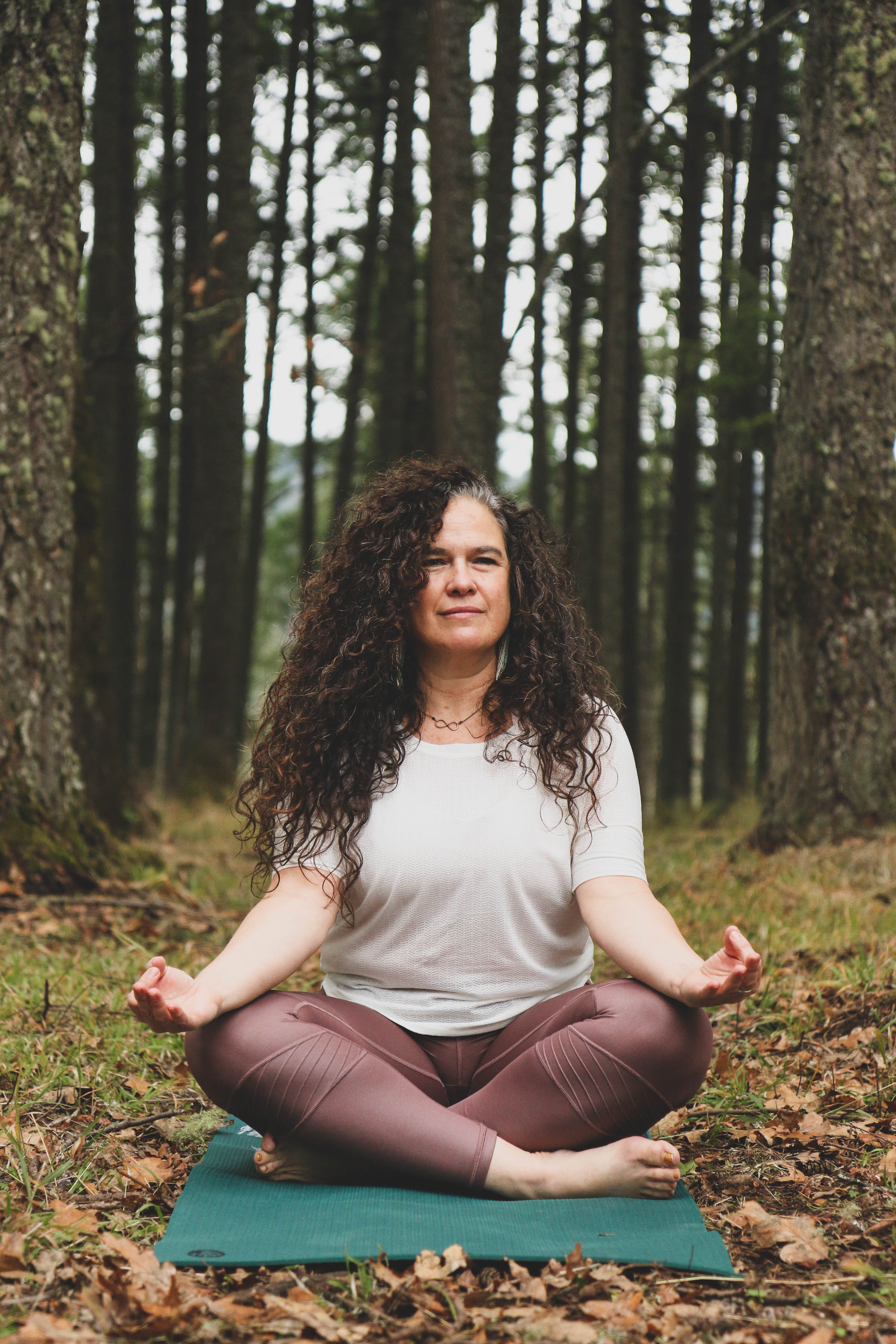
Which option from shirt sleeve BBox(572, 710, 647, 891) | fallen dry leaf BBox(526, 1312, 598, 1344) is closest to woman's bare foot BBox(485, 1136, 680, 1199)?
fallen dry leaf BBox(526, 1312, 598, 1344)

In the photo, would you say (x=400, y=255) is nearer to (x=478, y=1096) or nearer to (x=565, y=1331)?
(x=478, y=1096)

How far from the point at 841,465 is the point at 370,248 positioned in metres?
11.0

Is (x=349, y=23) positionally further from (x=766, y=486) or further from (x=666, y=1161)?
(x=666, y=1161)

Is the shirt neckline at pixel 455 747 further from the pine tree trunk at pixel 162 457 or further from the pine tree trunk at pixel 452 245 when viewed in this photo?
the pine tree trunk at pixel 162 457

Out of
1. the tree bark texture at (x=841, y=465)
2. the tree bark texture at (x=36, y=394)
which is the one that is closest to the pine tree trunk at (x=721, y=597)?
the tree bark texture at (x=841, y=465)

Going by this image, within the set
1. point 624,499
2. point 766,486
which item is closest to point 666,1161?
point 766,486

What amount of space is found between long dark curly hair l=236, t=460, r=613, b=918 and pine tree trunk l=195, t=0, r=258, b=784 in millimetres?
7570

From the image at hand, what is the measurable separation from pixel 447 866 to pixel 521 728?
1.50 feet

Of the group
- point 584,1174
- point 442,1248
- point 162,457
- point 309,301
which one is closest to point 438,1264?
point 442,1248

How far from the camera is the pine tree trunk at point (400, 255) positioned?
14281 millimetres

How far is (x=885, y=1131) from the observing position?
3.03 metres

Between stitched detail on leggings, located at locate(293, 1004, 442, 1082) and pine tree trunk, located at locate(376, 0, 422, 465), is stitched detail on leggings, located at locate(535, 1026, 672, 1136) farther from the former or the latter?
pine tree trunk, located at locate(376, 0, 422, 465)

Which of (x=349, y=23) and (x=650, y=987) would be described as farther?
(x=349, y=23)

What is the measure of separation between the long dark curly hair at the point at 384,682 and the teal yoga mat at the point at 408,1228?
0.70 metres
